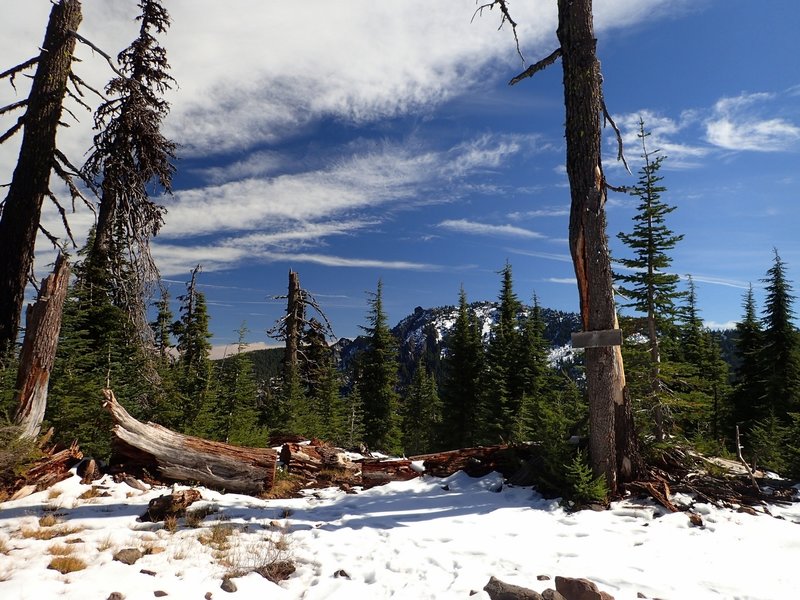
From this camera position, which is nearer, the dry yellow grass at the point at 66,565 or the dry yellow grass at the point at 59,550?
the dry yellow grass at the point at 66,565

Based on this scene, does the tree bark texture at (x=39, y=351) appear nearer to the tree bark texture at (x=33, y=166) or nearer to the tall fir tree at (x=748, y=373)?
the tree bark texture at (x=33, y=166)

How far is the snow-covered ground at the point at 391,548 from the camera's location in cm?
446

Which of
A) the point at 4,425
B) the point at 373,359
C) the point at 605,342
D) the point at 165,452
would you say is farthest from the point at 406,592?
the point at 373,359

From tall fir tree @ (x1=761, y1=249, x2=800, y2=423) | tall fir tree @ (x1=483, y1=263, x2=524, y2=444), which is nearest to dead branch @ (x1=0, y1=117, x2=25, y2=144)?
tall fir tree @ (x1=483, y1=263, x2=524, y2=444)

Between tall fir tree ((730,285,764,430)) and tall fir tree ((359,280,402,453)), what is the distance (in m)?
22.8

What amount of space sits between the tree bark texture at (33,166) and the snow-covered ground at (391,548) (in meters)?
4.32

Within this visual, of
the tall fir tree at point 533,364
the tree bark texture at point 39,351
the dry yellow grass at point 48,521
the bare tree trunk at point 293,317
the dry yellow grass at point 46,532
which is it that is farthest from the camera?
the tall fir tree at point 533,364

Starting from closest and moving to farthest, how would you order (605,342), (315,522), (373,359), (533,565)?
(533,565) < (315,522) < (605,342) < (373,359)

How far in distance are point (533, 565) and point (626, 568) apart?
3.36 feet

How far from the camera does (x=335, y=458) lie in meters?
10.5

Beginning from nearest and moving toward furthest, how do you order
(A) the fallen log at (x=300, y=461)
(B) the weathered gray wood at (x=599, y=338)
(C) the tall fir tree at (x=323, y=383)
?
(B) the weathered gray wood at (x=599, y=338)
(A) the fallen log at (x=300, y=461)
(C) the tall fir tree at (x=323, y=383)

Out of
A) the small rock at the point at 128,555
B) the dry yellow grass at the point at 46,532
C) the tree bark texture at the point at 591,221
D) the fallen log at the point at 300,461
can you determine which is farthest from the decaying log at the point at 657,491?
the dry yellow grass at the point at 46,532

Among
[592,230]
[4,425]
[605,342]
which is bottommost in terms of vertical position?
[4,425]

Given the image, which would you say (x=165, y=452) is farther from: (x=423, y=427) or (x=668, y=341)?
(x=423, y=427)
